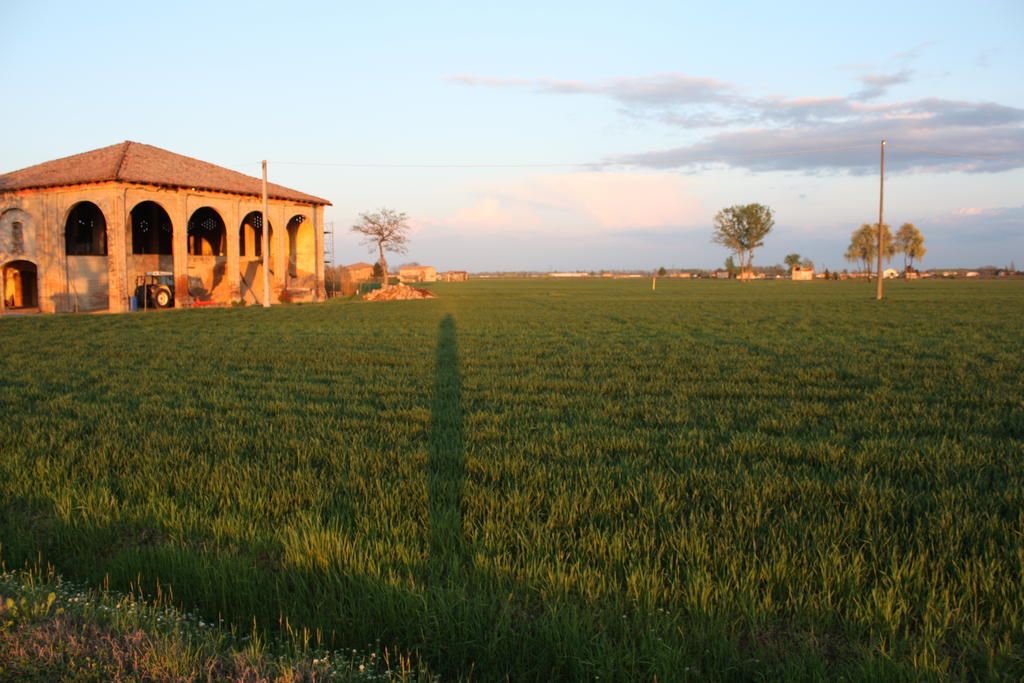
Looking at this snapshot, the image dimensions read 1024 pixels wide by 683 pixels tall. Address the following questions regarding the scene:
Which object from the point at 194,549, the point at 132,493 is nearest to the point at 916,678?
the point at 194,549

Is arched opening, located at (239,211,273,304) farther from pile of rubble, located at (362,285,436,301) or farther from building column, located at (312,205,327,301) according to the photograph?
pile of rubble, located at (362,285,436,301)

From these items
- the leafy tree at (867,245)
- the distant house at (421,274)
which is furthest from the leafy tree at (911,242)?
the distant house at (421,274)

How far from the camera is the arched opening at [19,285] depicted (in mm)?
33844

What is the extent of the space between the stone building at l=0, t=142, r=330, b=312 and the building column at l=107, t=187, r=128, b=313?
5 centimetres

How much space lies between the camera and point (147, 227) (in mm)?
36438

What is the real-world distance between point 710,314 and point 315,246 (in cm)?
2528

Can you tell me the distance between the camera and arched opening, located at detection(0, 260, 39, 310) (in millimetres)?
33844

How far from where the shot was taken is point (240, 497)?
191 inches

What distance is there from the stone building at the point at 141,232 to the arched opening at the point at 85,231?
0.18 ft

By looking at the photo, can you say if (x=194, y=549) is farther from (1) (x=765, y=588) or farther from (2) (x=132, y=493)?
(1) (x=765, y=588)

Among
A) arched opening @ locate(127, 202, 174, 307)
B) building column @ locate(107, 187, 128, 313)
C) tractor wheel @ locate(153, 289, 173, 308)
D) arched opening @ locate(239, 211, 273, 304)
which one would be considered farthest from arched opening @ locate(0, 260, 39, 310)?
arched opening @ locate(239, 211, 273, 304)

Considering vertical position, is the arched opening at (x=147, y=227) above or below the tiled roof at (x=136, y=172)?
below

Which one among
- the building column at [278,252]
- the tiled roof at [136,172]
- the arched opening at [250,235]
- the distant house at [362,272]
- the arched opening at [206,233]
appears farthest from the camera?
the distant house at [362,272]

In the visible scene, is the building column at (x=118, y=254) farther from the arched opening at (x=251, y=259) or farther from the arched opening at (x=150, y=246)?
the arched opening at (x=251, y=259)
